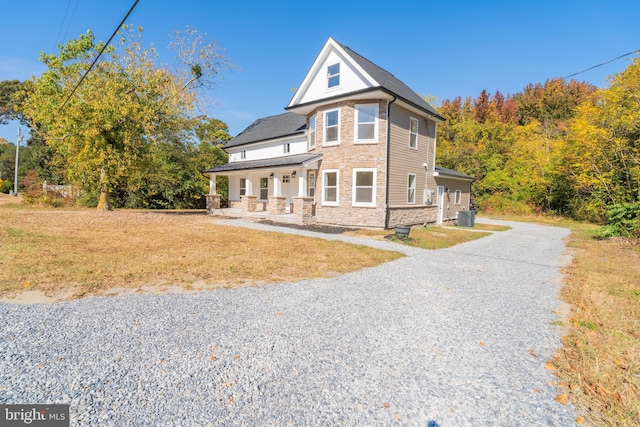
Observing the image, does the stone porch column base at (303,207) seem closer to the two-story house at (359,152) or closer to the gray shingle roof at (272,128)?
the two-story house at (359,152)

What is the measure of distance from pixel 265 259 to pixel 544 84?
2032 inches

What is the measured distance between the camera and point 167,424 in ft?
7.43

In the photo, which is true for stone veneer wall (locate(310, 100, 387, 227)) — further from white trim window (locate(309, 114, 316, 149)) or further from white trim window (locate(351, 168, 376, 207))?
white trim window (locate(309, 114, 316, 149))

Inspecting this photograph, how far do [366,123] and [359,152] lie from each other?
1422mm

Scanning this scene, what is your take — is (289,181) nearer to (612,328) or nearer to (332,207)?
(332,207)

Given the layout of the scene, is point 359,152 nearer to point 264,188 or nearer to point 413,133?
point 413,133

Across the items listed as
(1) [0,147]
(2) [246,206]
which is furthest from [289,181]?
(1) [0,147]

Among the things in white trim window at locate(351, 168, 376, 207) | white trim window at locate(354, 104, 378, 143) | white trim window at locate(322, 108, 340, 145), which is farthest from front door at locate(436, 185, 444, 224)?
white trim window at locate(322, 108, 340, 145)

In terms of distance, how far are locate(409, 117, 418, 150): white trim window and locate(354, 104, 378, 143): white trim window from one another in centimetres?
261

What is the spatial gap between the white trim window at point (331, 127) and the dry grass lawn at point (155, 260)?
625 centimetres

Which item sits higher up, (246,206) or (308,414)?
(246,206)

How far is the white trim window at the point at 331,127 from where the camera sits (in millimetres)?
15062

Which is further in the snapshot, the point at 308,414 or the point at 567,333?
the point at 567,333

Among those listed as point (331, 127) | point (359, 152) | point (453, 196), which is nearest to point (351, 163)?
point (359, 152)
